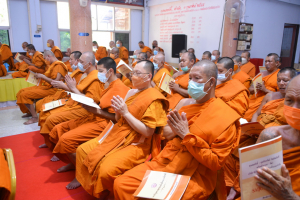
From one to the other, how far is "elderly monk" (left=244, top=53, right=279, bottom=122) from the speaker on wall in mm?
5231

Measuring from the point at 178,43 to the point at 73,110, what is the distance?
23.1 ft

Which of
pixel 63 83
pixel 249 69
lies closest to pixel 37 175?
pixel 63 83

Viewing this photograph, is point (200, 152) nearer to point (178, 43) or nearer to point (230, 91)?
point (230, 91)

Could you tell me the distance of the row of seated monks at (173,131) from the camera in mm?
1581

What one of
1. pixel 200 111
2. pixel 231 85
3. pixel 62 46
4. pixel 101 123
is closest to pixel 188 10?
pixel 62 46

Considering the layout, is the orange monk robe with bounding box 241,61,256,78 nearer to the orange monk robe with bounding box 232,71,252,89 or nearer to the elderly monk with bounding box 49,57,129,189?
the orange monk robe with bounding box 232,71,252,89

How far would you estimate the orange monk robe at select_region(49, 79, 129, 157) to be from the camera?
285 centimetres

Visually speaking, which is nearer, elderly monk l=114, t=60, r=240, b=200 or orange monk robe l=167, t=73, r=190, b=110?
elderly monk l=114, t=60, r=240, b=200

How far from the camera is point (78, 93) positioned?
3396 millimetres

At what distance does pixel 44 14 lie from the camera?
9.96 meters

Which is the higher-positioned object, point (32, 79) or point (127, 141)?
point (32, 79)

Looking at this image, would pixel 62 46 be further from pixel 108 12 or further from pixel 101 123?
pixel 101 123

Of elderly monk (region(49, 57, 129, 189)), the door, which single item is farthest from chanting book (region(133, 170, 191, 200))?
the door

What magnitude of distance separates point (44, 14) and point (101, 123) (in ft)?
29.3
